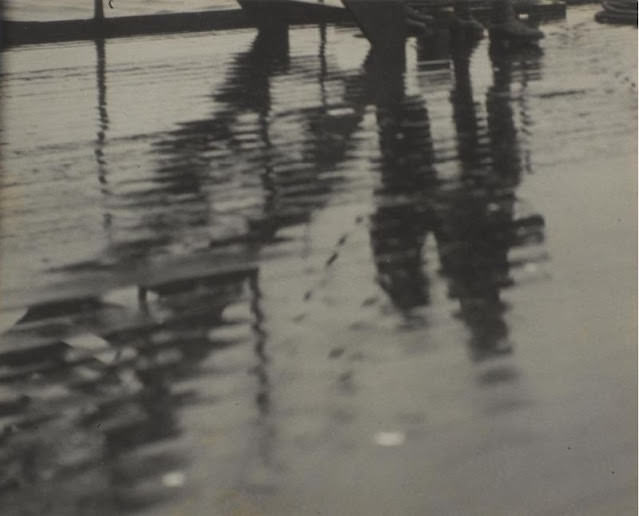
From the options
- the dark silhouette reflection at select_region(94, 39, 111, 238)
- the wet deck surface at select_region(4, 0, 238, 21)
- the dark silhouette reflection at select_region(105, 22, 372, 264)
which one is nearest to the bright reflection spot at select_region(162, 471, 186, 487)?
the dark silhouette reflection at select_region(105, 22, 372, 264)

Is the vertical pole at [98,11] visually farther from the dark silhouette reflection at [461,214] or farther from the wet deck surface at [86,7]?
the dark silhouette reflection at [461,214]

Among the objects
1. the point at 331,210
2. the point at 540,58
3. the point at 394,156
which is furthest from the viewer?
the point at 540,58

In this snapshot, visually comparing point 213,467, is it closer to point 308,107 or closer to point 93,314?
point 93,314

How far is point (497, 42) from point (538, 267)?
22.0ft

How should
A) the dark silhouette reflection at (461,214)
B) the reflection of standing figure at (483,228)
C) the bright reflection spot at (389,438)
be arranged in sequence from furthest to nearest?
1. the dark silhouette reflection at (461,214)
2. the reflection of standing figure at (483,228)
3. the bright reflection spot at (389,438)

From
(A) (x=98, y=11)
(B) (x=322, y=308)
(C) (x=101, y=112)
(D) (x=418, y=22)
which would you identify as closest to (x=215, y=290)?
(B) (x=322, y=308)

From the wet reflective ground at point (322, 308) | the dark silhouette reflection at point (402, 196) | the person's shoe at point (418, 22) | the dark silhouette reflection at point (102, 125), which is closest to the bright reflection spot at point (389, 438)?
the wet reflective ground at point (322, 308)

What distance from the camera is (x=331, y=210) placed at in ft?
16.2

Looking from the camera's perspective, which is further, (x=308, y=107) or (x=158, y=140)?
(x=308, y=107)

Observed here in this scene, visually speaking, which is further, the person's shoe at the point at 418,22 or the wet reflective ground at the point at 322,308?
the person's shoe at the point at 418,22

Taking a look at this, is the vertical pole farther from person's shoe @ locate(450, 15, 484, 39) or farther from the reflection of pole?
person's shoe @ locate(450, 15, 484, 39)

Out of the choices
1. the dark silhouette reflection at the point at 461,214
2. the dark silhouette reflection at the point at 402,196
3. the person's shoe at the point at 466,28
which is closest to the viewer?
the dark silhouette reflection at the point at 461,214

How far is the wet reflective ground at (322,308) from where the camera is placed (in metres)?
2.52

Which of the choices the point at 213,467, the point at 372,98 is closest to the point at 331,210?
the point at 213,467
